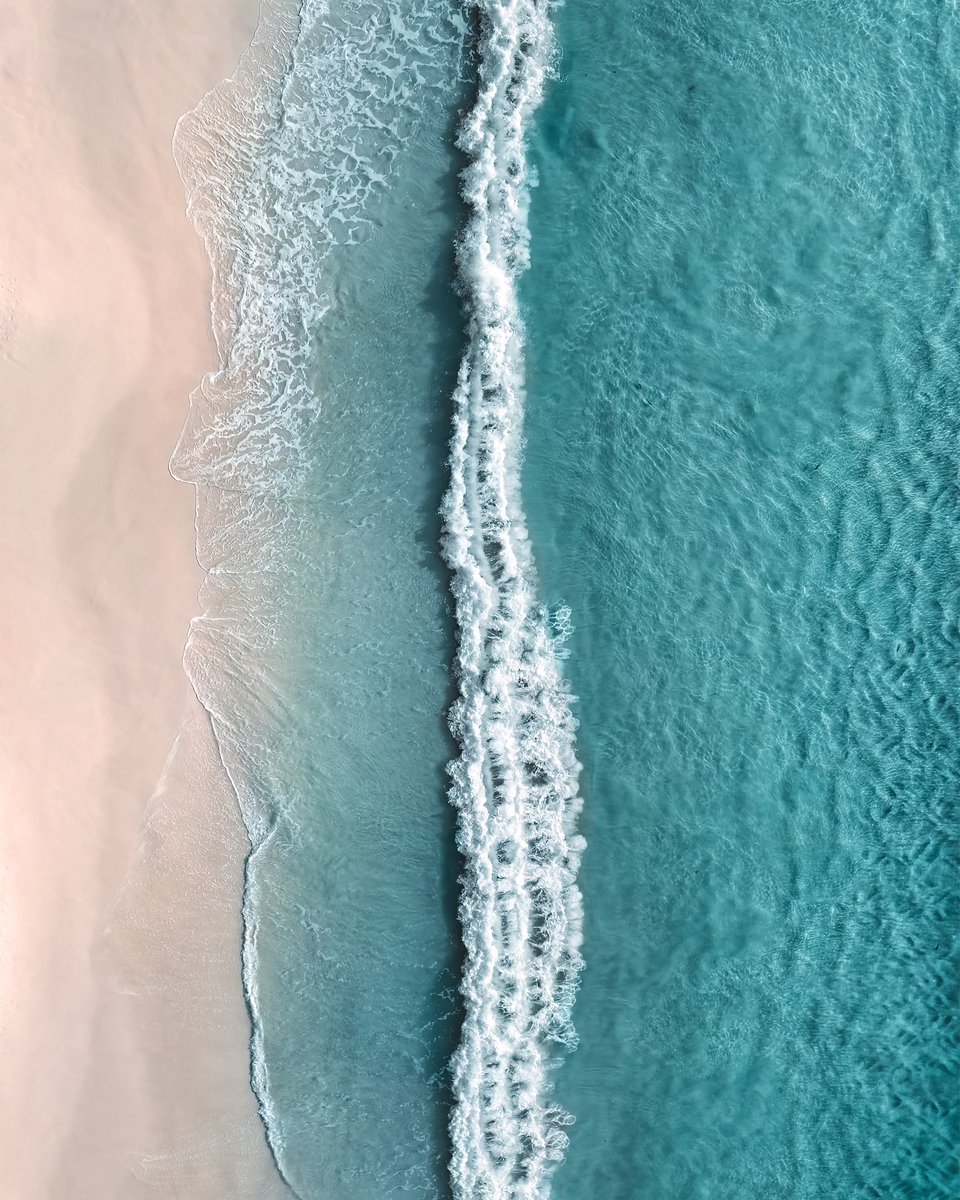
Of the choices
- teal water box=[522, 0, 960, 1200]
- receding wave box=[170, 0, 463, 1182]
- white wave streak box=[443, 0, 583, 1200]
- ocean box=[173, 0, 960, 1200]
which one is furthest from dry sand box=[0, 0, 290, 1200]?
teal water box=[522, 0, 960, 1200]

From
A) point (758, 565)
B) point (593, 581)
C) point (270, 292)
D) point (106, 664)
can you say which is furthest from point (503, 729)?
point (270, 292)

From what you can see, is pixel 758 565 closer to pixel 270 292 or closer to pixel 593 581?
pixel 593 581

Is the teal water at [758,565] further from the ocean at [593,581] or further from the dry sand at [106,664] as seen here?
the dry sand at [106,664]

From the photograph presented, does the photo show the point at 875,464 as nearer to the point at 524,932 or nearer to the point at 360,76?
the point at 524,932

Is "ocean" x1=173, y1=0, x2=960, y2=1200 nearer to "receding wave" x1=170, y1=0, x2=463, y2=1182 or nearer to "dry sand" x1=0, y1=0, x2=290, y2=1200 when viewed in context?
"receding wave" x1=170, y1=0, x2=463, y2=1182

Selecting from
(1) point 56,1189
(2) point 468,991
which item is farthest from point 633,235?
(1) point 56,1189

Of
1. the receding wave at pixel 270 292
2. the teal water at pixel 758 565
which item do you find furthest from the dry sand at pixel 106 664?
the teal water at pixel 758 565
